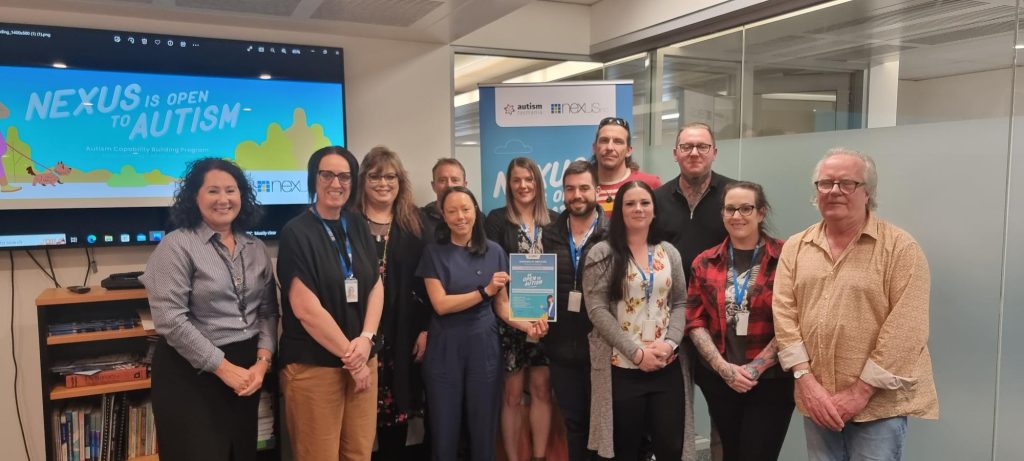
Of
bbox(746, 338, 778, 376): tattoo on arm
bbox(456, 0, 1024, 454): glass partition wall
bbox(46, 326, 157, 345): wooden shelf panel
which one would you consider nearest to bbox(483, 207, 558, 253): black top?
bbox(746, 338, 778, 376): tattoo on arm

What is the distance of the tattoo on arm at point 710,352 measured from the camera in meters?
2.26

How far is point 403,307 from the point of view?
116 inches

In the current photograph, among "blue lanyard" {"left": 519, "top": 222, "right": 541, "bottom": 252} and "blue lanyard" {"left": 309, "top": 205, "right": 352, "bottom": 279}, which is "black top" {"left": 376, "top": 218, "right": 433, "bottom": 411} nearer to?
"blue lanyard" {"left": 309, "top": 205, "right": 352, "bottom": 279}

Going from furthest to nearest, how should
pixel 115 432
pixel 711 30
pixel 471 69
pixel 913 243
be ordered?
1. pixel 471 69
2. pixel 711 30
3. pixel 115 432
4. pixel 913 243

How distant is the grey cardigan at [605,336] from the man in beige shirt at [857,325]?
1.57 ft

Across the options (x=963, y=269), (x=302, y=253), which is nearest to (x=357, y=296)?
(x=302, y=253)

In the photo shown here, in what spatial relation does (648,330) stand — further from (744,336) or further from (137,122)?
(137,122)

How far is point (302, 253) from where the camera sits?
2.36 meters

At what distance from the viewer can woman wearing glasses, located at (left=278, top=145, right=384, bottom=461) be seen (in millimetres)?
2363

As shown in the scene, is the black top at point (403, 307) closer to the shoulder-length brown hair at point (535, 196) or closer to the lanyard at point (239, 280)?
the shoulder-length brown hair at point (535, 196)

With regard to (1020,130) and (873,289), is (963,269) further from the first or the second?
(873,289)

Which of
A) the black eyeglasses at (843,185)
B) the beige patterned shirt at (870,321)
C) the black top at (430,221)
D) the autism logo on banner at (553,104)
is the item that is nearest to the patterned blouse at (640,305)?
the beige patterned shirt at (870,321)

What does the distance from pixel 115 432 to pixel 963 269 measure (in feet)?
13.1

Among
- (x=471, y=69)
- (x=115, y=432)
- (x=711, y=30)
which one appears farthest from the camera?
(x=471, y=69)
